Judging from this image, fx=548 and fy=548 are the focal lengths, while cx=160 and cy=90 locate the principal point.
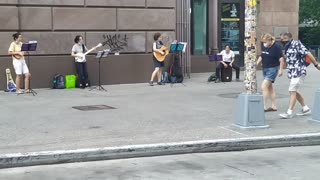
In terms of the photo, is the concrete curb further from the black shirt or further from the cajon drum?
the cajon drum

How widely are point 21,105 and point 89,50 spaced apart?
4451mm

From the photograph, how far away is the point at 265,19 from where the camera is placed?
2372 centimetres

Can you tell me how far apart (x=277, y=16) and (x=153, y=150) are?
54.9ft

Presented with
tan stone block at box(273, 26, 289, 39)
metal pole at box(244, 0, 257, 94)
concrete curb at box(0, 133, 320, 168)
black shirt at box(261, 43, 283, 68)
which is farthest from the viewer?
tan stone block at box(273, 26, 289, 39)

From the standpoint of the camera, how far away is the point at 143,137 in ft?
31.1

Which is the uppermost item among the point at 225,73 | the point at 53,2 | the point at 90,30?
the point at 53,2

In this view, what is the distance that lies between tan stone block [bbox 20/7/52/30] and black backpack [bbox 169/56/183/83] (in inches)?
169

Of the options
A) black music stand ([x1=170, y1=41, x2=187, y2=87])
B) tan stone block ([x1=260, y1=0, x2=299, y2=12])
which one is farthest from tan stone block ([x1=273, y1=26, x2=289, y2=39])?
black music stand ([x1=170, y1=41, x2=187, y2=87])

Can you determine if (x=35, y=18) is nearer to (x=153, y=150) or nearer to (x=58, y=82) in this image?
(x=58, y=82)

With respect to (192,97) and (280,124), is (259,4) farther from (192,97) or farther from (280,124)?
(280,124)

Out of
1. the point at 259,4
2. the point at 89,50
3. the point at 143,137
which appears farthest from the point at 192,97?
the point at 259,4

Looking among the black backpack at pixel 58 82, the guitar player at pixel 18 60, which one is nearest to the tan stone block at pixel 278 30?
the black backpack at pixel 58 82

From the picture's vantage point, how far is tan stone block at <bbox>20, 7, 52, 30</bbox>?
16250mm

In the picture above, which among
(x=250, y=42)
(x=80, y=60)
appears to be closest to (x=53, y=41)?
(x=80, y=60)
